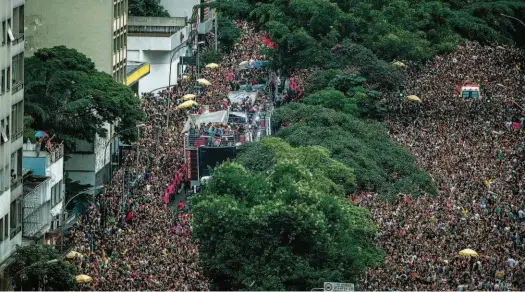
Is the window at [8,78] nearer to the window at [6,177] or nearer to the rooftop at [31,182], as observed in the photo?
the window at [6,177]

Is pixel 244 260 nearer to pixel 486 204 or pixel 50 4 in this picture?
pixel 486 204

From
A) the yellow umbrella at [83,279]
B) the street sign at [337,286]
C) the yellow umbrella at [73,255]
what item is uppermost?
the yellow umbrella at [73,255]

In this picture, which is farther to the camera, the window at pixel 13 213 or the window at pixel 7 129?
the window at pixel 13 213

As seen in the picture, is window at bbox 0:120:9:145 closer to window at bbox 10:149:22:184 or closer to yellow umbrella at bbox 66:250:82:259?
window at bbox 10:149:22:184

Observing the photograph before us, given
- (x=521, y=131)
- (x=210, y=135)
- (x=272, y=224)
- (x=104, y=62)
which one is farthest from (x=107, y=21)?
(x=272, y=224)

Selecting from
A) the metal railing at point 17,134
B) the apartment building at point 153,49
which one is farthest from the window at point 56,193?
the apartment building at point 153,49

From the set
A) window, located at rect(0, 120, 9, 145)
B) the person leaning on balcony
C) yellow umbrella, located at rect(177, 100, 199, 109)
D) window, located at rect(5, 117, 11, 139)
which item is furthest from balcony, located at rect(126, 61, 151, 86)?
window, located at rect(0, 120, 9, 145)
